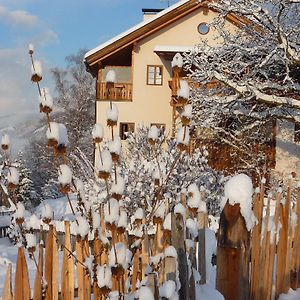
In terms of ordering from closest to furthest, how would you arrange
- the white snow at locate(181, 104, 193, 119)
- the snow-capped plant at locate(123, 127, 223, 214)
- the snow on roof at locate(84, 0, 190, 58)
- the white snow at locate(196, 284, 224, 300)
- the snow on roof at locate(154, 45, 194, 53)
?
the white snow at locate(181, 104, 193, 119)
the white snow at locate(196, 284, 224, 300)
the snow-capped plant at locate(123, 127, 223, 214)
the snow on roof at locate(154, 45, 194, 53)
the snow on roof at locate(84, 0, 190, 58)

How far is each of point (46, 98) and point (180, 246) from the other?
0.90 m

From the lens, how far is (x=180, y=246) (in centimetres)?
218

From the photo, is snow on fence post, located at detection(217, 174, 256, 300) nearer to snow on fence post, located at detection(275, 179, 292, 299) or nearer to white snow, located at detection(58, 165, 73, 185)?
white snow, located at detection(58, 165, 73, 185)

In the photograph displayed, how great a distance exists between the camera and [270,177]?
59.4ft

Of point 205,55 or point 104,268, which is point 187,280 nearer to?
point 104,268

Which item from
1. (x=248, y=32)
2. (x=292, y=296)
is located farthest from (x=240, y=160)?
(x=292, y=296)

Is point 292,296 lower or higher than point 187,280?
lower

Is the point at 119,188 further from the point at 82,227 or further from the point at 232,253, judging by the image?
the point at 232,253

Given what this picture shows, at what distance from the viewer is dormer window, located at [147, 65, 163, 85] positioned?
70.5 feet

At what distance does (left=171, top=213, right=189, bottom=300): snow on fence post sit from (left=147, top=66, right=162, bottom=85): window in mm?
19501

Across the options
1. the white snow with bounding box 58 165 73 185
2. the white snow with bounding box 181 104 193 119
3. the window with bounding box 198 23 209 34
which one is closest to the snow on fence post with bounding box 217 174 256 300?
the white snow with bounding box 181 104 193 119

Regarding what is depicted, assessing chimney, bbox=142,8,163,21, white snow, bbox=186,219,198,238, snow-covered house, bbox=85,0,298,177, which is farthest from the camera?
chimney, bbox=142,8,163,21

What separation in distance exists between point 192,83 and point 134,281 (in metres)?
14.9

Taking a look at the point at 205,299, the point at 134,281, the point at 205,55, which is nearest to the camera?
the point at 134,281
